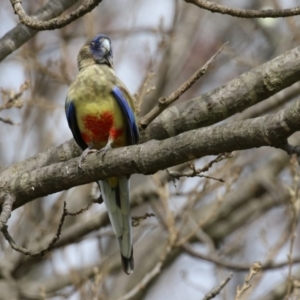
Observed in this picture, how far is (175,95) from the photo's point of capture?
14.7ft

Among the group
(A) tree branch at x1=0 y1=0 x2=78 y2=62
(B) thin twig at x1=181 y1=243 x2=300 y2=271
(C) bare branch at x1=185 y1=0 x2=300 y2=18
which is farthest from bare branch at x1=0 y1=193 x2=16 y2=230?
(B) thin twig at x1=181 y1=243 x2=300 y2=271

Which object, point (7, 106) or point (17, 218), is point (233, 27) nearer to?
point (17, 218)

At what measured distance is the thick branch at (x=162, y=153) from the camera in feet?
11.2

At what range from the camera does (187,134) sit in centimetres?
381

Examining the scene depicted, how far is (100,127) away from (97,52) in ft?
3.08

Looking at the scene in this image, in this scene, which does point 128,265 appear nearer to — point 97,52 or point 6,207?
point 6,207

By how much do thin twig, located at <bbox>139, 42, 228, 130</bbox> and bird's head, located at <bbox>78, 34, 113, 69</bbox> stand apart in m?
1.26

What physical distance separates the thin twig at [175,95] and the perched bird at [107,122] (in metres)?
0.52

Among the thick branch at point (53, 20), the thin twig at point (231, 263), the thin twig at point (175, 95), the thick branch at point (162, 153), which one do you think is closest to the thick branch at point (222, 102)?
the thin twig at point (175, 95)

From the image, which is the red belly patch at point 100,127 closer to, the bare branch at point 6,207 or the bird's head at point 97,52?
the bird's head at point 97,52

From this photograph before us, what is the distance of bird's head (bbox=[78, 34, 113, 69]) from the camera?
613cm

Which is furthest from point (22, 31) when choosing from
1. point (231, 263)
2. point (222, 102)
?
point (231, 263)

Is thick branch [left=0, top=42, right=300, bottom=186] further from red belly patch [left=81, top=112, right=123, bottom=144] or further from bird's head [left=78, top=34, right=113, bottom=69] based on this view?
bird's head [left=78, top=34, right=113, bottom=69]

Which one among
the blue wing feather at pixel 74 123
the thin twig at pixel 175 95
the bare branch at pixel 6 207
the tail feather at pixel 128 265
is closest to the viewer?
the bare branch at pixel 6 207
